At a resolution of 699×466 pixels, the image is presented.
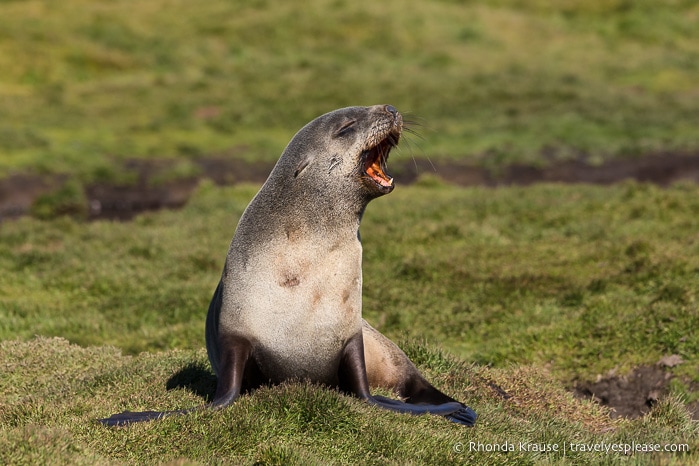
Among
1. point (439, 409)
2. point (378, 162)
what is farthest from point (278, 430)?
point (378, 162)

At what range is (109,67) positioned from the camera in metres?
32.8

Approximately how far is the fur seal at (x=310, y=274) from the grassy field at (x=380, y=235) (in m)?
0.37

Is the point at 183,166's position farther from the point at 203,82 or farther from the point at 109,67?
the point at 109,67

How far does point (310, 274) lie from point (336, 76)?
25.8 metres

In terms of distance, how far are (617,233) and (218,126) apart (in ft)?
50.6

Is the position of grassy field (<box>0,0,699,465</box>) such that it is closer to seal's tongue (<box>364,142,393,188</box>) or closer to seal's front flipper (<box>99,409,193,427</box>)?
seal's front flipper (<box>99,409,193,427</box>)

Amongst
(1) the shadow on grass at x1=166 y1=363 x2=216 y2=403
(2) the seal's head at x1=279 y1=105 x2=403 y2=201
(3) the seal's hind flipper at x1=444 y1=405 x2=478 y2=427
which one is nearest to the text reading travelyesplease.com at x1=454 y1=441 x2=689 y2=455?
(3) the seal's hind flipper at x1=444 y1=405 x2=478 y2=427

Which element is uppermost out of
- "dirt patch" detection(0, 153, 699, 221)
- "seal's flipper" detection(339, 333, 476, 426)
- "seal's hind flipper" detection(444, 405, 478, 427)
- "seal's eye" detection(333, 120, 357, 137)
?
"seal's eye" detection(333, 120, 357, 137)

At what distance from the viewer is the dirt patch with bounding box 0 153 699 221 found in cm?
1983

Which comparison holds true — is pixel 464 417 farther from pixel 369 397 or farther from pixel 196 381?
pixel 196 381

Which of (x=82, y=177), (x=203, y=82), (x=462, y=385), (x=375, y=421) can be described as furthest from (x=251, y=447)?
(x=203, y=82)

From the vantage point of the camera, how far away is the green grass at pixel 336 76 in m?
24.5

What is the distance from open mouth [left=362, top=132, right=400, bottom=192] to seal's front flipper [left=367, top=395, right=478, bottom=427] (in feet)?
4.82

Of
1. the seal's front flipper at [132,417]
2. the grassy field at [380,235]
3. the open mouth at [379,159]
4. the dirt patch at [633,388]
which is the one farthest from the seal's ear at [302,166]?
the dirt patch at [633,388]
